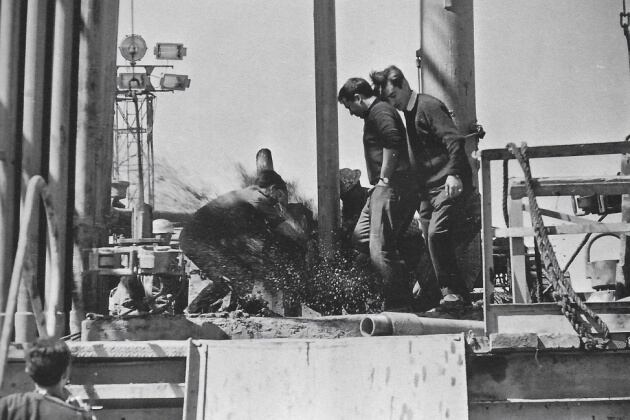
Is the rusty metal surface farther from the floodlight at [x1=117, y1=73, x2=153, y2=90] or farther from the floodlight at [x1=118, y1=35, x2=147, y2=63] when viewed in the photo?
the floodlight at [x1=117, y1=73, x2=153, y2=90]

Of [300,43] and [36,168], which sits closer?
[36,168]

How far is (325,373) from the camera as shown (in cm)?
623

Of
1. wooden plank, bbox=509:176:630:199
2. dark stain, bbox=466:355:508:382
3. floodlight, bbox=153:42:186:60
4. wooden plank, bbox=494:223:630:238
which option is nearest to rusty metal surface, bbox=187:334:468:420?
dark stain, bbox=466:355:508:382

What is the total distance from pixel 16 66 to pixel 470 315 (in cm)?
439

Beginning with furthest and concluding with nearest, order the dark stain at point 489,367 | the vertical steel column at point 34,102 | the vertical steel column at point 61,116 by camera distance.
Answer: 1. the vertical steel column at point 61,116
2. the vertical steel column at point 34,102
3. the dark stain at point 489,367

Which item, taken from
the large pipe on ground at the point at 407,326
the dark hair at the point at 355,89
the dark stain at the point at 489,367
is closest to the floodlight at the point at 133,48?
the dark hair at the point at 355,89

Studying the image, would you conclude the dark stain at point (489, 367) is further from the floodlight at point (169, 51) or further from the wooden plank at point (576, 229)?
the floodlight at point (169, 51)

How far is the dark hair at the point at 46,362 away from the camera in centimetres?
442

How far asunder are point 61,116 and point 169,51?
1804 cm

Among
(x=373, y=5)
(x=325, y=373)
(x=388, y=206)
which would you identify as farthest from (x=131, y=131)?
(x=325, y=373)

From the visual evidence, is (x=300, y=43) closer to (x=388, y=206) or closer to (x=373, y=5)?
(x=373, y=5)

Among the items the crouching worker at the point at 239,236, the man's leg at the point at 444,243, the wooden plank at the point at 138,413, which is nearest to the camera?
the wooden plank at the point at 138,413

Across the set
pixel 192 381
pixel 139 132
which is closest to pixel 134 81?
pixel 139 132

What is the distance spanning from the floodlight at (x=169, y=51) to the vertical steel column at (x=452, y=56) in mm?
14657
